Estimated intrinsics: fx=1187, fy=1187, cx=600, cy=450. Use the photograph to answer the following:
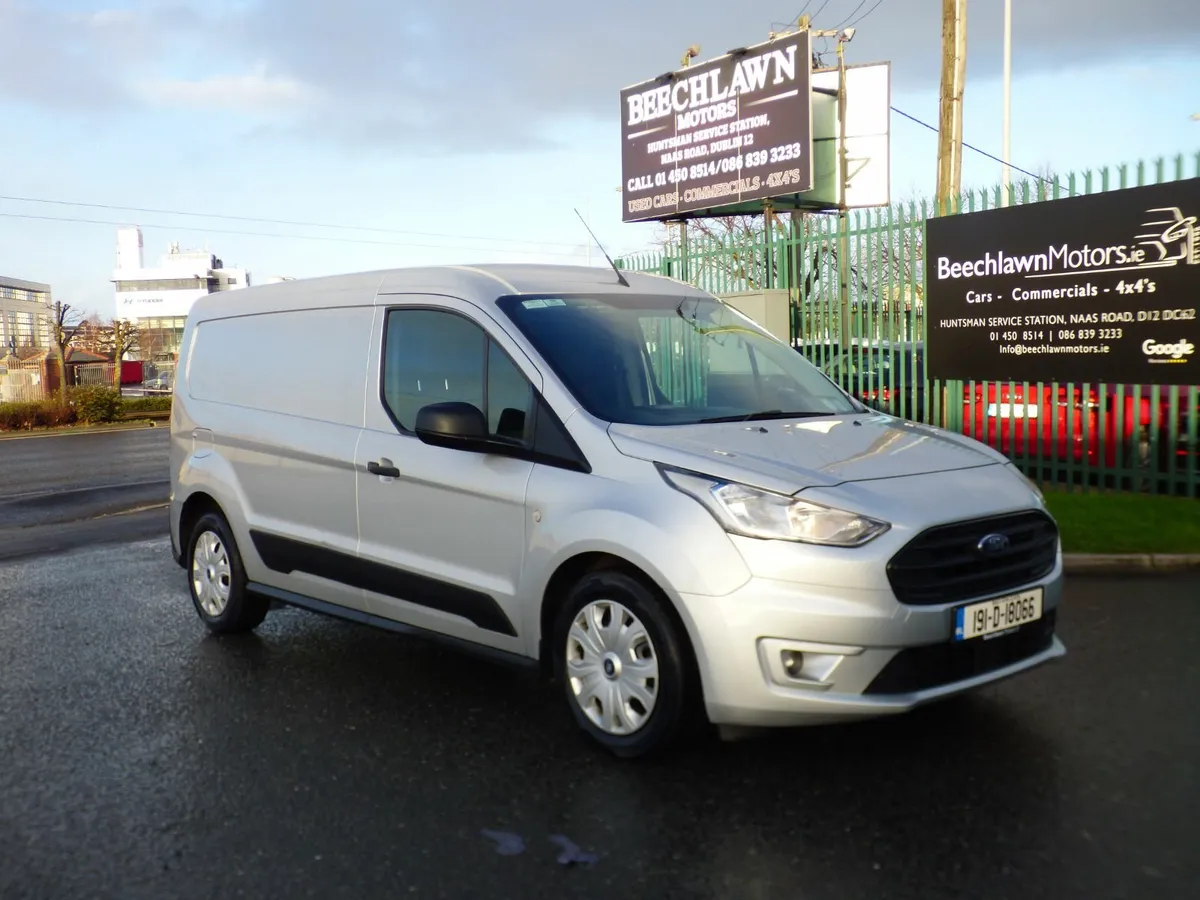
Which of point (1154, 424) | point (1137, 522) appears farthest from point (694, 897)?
point (1154, 424)

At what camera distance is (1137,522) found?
9039mm

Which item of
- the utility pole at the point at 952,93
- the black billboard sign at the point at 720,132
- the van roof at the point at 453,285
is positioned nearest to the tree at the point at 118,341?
the black billboard sign at the point at 720,132

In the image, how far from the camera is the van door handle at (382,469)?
520cm

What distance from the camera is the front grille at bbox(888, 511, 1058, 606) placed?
13.0ft

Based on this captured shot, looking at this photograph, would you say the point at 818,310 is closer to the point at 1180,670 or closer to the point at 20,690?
the point at 1180,670

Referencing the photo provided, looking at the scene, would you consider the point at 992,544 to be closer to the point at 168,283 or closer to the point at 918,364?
the point at 918,364

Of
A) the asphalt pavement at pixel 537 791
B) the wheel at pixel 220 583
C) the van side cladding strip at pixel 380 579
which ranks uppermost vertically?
the van side cladding strip at pixel 380 579

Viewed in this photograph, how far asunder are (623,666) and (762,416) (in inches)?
51.0

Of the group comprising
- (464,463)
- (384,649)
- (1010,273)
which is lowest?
(384,649)

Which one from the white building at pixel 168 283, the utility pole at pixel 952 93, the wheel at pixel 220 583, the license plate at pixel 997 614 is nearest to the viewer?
the license plate at pixel 997 614

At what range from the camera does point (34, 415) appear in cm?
3475

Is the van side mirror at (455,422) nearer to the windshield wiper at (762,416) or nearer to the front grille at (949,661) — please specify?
the windshield wiper at (762,416)

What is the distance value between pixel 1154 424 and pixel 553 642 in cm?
765

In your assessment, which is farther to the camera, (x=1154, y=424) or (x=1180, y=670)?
(x=1154, y=424)
